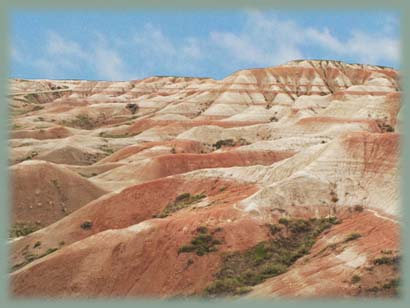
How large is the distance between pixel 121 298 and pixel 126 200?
14.9 meters

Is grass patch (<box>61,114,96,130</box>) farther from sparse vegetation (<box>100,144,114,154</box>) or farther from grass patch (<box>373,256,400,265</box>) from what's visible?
grass patch (<box>373,256,400,265</box>)

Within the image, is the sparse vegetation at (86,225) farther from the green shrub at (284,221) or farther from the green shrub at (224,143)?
the green shrub at (224,143)

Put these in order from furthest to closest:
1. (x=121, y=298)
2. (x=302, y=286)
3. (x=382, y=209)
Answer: (x=382, y=209)
(x=121, y=298)
(x=302, y=286)

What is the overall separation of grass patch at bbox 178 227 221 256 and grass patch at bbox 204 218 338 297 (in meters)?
0.97

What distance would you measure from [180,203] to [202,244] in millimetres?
12492

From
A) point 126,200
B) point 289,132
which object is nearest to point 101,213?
point 126,200

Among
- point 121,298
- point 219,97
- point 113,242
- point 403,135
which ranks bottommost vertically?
point 121,298

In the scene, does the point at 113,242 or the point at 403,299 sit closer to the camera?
the point at 403,299

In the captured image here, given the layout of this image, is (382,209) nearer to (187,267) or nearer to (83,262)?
(187,267)

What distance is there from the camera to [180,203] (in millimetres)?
37312

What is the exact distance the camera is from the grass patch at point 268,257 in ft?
72.1

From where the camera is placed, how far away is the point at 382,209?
2545 centimetres

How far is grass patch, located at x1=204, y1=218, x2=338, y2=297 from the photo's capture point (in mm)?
21969

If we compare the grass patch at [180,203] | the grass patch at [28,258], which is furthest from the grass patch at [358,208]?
the grass patch at [28,258]
